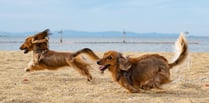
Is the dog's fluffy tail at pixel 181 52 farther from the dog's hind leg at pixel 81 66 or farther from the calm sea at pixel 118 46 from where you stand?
the dog's hind leg at pixel 81 66

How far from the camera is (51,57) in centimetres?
1028

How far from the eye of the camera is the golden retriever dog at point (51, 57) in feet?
33.4

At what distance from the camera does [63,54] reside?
33.7 ft

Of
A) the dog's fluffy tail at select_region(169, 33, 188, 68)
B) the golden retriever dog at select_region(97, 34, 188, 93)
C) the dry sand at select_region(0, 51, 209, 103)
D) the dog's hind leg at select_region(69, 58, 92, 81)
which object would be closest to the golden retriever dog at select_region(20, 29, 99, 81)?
the dog's hind leg at select_region(69, 58, 92, 81)

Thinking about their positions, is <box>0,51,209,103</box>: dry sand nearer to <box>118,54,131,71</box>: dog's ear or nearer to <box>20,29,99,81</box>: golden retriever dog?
<box>20,29,99,81</box>: golden retriever dog

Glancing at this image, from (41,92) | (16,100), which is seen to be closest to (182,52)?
(41,92)

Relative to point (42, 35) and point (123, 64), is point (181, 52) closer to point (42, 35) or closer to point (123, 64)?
point (123, 64)

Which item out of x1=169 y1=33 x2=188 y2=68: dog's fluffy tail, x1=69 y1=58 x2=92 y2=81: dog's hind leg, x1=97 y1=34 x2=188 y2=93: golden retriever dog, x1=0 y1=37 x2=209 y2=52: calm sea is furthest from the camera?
x1=0 y1=37 x2=209 y2=52: calm sea

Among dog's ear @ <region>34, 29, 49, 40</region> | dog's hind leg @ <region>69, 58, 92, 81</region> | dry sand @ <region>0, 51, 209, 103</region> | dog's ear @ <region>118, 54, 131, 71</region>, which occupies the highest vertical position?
Answer: dog's ear @ <region>34, 29, 49, 40</region>

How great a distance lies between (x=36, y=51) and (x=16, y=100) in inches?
142

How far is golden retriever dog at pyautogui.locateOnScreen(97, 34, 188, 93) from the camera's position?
7938mm

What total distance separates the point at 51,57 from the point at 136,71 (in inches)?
115

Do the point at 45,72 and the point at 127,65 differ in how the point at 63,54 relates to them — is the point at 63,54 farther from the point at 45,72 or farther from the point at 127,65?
the point at 127,65

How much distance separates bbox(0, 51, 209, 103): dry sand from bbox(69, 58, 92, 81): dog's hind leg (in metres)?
0.18
